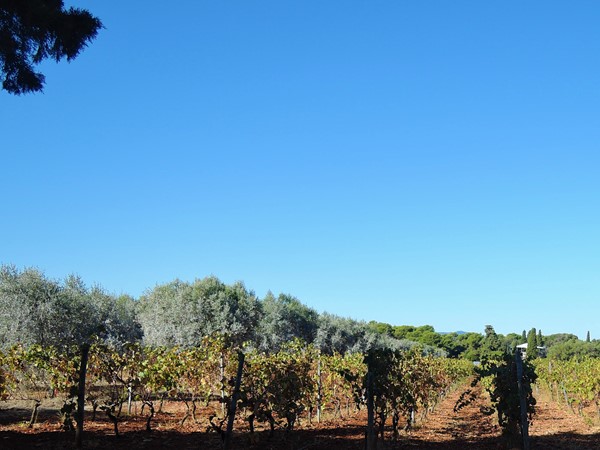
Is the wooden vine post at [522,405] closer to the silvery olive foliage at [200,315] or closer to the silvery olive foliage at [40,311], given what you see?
the silvery olive foliage at [40,311]

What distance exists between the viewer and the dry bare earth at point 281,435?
1226 cm

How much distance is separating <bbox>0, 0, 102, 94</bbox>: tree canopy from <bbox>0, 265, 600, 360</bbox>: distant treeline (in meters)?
5.95

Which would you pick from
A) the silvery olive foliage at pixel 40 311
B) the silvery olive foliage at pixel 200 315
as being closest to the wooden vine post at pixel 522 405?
the silvery olive foliage at pixel 40 311

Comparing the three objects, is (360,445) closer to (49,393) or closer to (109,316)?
(49,393)

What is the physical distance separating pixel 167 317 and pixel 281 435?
26.8m

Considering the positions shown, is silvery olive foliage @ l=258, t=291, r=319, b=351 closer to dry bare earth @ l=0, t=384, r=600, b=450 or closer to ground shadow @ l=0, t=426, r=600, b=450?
dry bare earth @ l=0, t=384, r=600, b=450

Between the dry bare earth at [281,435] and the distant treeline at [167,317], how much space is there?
2.85 metres

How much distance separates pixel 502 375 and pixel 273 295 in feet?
139

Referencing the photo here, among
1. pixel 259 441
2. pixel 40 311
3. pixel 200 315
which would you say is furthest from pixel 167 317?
pixel 259 441

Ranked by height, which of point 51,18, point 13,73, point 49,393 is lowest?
point 49,393

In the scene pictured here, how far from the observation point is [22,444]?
11.6 m

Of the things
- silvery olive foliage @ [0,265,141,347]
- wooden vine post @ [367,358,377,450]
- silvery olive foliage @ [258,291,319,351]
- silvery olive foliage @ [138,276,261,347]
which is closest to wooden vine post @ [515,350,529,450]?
wooden vine post @ [367,358,377,450]

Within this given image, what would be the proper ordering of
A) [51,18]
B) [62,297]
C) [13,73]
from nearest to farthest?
[51,18] < [13,73] < [62,297]

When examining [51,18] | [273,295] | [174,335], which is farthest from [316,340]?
[51,18]
